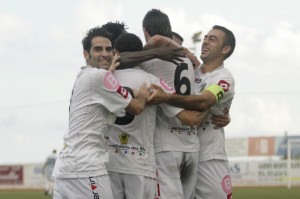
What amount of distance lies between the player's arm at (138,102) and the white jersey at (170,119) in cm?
70

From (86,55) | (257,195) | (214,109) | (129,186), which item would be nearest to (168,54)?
(86,55)

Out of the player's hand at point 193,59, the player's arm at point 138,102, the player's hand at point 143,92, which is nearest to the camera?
the player's arm at point 138,102

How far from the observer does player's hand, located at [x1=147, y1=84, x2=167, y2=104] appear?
905 centimetres

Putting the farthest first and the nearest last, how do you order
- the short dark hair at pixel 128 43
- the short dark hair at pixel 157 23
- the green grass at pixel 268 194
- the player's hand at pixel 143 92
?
the green grass at pixel 268 194
the short dark hair at pixel 157 23
the short dark hair at pixel 128 43
the player's hand at pixel 143 92

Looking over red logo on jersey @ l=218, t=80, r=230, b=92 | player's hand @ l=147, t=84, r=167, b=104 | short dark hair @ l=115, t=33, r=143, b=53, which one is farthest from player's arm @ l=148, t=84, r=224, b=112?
short dark hair @ l=115, t=33, r=143, b=53

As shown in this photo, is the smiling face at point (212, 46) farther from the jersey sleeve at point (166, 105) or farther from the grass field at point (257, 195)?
the grass field at point (257, 195)

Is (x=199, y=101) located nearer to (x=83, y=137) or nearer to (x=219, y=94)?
(x=219, y=94)

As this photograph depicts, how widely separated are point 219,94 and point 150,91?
3.84 ft

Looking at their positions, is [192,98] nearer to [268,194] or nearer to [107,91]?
[107,91]

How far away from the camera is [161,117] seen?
383 inches

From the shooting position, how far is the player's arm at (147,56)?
910 centimetres

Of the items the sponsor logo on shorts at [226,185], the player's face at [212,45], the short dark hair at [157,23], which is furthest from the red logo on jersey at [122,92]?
the sponsor logo on shorts at [226,185]

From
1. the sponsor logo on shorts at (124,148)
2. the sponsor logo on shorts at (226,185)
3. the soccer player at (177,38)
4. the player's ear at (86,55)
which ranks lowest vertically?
the sponsor logo on shorts at (226,185)

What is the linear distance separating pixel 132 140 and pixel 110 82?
904 mm
